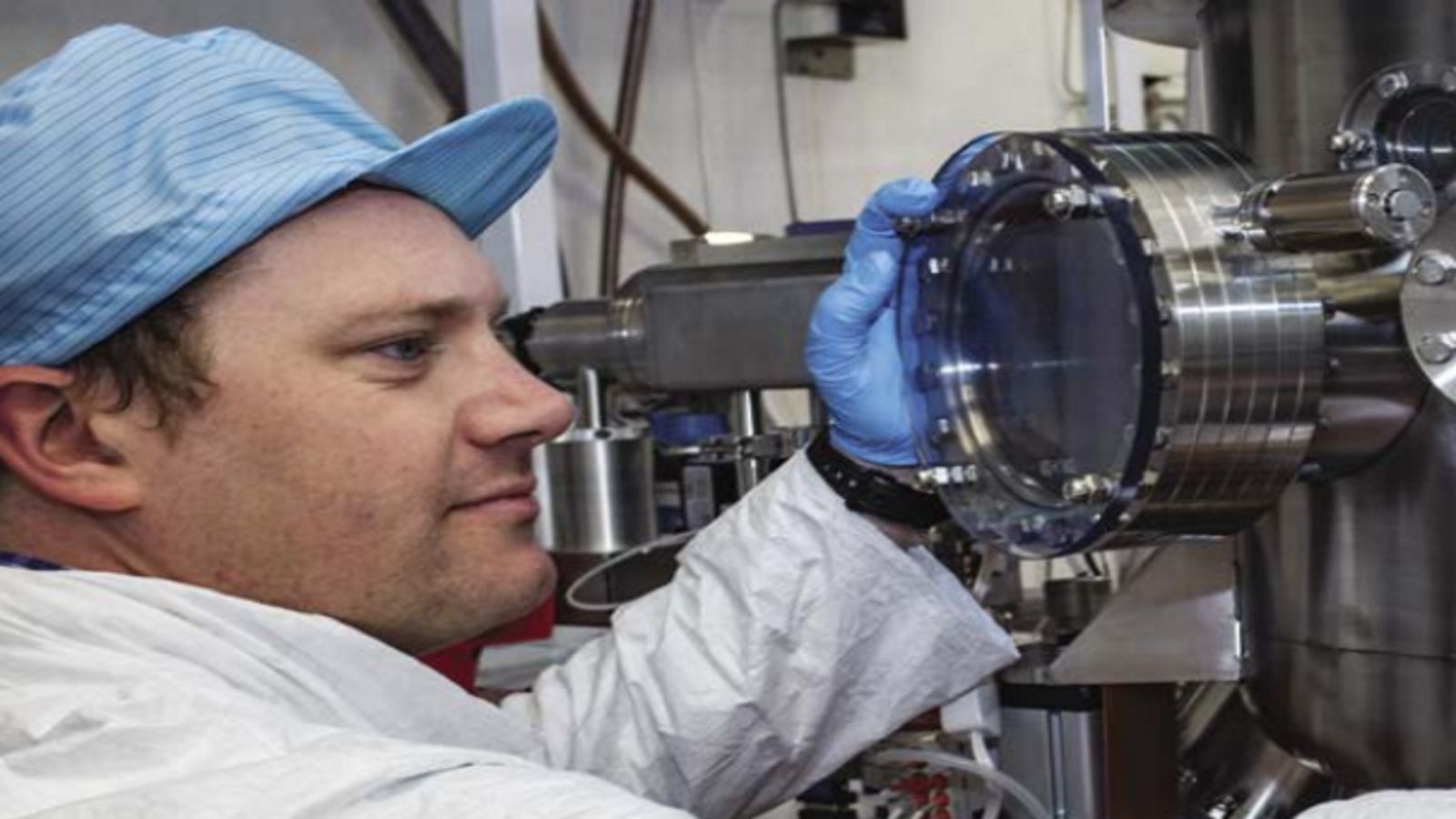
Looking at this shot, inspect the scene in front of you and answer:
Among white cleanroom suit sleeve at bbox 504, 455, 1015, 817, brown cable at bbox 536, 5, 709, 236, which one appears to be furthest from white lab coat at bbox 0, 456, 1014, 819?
brown cable at bbox 536, 5, 709, 236

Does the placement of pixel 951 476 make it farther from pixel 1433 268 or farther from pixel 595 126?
pixel 595 126

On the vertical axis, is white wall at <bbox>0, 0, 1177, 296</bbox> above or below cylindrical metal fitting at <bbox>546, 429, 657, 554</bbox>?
above

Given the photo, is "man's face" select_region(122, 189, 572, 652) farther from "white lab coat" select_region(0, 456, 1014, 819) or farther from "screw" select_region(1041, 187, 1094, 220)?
"screw" select_region(1041, 187, 1094, 220)

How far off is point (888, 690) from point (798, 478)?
150 mm

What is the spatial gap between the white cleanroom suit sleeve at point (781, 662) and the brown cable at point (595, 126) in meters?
1.24

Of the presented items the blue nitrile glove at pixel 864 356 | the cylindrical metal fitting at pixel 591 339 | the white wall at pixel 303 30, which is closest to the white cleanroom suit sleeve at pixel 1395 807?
the blue nitrile glove at pixel 864 356

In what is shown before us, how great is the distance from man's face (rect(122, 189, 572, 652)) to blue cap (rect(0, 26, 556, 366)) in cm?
3

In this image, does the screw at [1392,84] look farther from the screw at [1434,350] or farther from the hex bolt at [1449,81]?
the screw at [1434,350]

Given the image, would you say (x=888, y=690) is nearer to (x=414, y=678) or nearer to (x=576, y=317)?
(x=414, y=678)

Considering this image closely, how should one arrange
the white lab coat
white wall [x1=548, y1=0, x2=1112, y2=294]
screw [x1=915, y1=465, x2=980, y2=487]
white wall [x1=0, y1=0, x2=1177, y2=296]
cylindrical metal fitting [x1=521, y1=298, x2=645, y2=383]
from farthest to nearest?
1. white wall [x1=548, y1=0, x2=1112, y2=294]
2. white wall [x1=0, y1=0, x2=1177, y2=296]
3. cylindrical metal fitting [x1=521, y1=298, x2=645, y2=383]
4. screw [x1=915, y1=465, x2=980, y2=487]
5. the white lab coat

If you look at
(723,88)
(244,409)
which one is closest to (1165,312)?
(244,409)

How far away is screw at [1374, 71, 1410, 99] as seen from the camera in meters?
0.87

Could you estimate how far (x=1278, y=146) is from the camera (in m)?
A: 0.93

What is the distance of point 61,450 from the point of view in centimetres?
83
